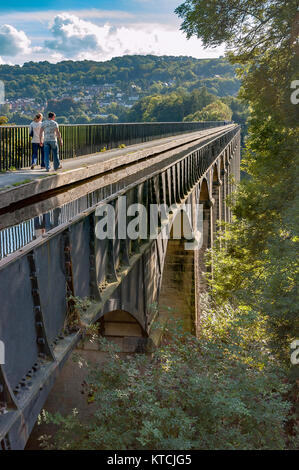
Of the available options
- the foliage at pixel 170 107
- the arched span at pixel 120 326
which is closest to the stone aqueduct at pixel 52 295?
the arched span at pixel 120 326

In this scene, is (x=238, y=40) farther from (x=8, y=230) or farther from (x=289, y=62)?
(x=8, y=230)

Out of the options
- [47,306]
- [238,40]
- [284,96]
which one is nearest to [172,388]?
[47,306]

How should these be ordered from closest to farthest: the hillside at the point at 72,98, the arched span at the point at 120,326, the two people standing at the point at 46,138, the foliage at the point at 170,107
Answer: the two people standing at the point at 46,138 < the arched span at the point at 120,326 < the hillside at the point at 72,98 < the foliage at the point at 170,107

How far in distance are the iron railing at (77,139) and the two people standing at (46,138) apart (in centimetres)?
36

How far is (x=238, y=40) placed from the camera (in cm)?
1567

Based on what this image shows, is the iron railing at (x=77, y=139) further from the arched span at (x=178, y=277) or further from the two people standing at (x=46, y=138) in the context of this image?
the arched span at (x=178, y=277)

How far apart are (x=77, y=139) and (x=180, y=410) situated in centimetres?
1016

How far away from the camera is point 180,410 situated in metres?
6.68

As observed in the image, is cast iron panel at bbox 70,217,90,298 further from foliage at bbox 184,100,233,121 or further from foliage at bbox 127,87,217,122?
foliage at bbox 127,87,217,122

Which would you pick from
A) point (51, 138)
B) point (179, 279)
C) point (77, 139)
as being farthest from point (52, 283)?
point (179, 279)

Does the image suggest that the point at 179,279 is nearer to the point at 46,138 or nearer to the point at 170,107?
the point at 46,138

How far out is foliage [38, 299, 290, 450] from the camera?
6445mm

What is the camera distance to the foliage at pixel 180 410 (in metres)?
6.45
